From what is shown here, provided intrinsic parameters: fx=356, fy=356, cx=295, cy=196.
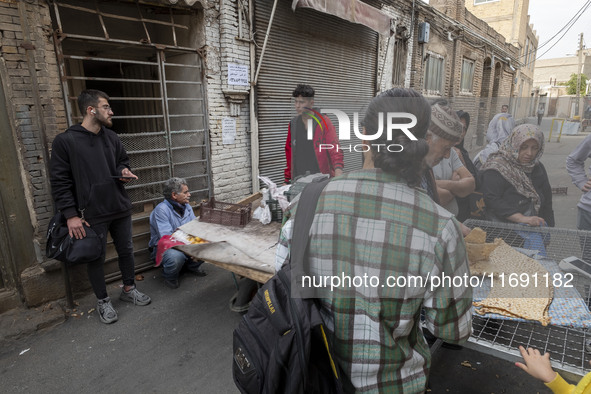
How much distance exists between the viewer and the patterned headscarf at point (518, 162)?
2721 millimetres

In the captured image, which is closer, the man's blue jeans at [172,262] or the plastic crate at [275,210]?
the plastic crate at [275,210]

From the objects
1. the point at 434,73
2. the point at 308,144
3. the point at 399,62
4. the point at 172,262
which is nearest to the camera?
the point at 172,262

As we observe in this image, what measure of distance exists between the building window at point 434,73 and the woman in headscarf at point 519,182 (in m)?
9.20

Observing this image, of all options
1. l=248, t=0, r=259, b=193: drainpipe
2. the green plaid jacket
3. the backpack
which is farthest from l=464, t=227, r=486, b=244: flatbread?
l=248, t=0, r=259, b=193: drainpipe

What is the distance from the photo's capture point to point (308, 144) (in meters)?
4.35

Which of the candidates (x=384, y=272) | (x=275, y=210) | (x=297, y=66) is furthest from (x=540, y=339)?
(x=297, y=66)

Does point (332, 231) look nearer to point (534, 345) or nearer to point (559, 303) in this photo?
point (534, 345)

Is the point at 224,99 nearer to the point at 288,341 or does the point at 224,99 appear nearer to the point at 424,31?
the point at 288,341

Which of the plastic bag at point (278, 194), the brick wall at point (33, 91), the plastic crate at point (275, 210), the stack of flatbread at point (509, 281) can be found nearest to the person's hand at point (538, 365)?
the stack of flatbread at point (509, 281)

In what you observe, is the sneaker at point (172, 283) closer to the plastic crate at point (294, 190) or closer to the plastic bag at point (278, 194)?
the plastic bag at point (278, 194)

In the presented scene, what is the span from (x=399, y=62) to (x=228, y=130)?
6543mm

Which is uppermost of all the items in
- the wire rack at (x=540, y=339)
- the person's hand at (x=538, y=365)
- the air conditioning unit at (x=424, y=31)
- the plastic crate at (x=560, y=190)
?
the air conditioning unit at (x=424, y=31)

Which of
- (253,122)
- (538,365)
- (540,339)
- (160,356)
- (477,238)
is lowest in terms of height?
(160,356)

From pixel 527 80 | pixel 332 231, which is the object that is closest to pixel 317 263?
pixel 332 231
